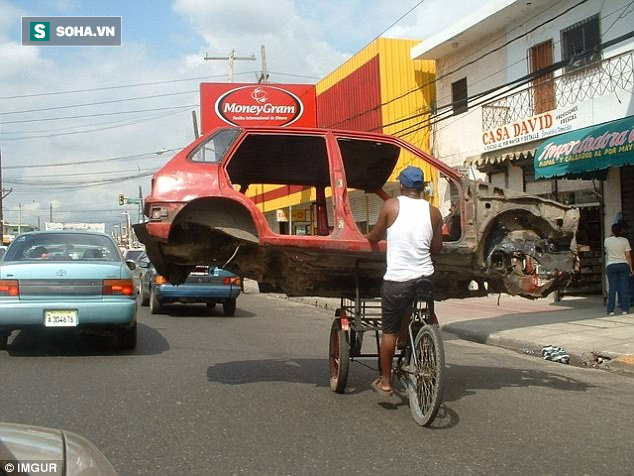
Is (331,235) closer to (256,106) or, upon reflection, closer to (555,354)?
(555,354)

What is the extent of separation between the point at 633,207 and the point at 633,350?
5.92 metres

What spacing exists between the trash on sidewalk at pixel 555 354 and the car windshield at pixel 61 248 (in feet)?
18.7

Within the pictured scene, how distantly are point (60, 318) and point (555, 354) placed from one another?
20.0 ft

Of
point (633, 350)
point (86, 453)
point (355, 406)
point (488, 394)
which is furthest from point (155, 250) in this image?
point (633, 350)

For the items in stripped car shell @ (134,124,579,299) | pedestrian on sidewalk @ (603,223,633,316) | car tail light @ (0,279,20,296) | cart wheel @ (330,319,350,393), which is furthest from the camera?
pedestrian on sidewalk @ (603,223,633,316)

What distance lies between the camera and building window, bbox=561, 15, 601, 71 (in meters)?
13.5

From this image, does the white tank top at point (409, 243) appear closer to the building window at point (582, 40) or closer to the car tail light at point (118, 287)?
the car tail light at point (118, 287)

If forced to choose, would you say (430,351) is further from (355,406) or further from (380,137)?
(380,137)

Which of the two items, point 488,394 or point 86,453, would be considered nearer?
point 86,453

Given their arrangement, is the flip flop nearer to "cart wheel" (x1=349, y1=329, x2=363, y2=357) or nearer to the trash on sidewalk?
"cart wheel" (x1=349, y1=329, x2=363, y2=357)

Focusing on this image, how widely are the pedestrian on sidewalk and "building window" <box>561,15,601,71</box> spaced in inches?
154

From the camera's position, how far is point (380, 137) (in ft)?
20.5

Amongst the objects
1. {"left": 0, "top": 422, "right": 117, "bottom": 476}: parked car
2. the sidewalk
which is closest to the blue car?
the sidewalk

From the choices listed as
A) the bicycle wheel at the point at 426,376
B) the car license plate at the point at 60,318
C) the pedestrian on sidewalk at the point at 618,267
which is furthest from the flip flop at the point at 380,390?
the pedestrian on sidewalk at the point at 618,267
